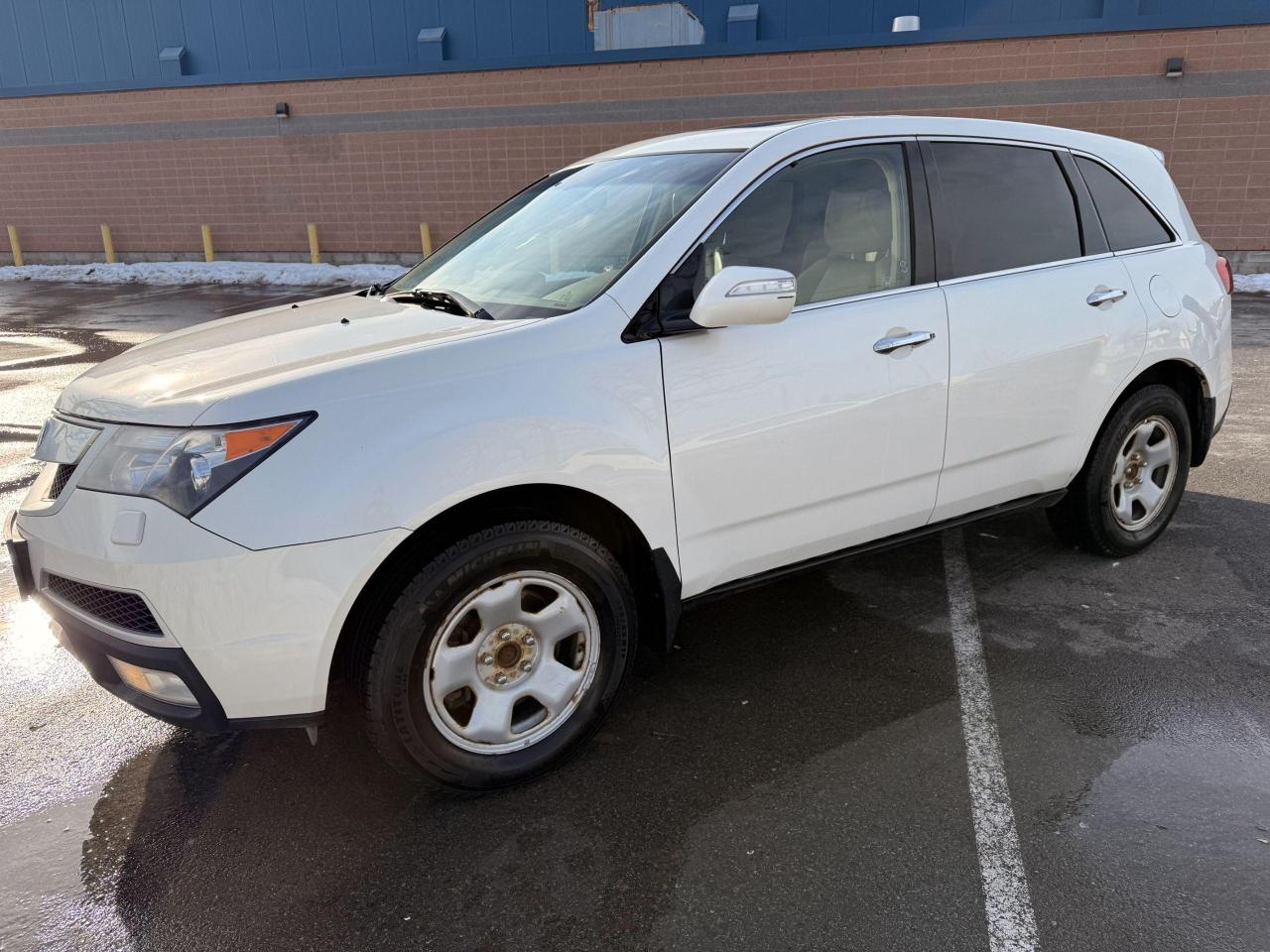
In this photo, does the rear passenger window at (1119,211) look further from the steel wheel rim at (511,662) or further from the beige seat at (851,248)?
the steel wheel rim at (511,662)

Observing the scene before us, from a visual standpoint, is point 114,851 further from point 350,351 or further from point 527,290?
point 527,290

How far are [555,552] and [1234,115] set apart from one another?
1636 cm

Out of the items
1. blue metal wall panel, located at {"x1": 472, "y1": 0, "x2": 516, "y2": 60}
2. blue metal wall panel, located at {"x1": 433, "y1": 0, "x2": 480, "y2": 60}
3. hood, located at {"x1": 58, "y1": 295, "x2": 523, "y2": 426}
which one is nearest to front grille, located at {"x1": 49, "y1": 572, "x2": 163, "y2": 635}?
hood, located at {"x1": 58, "y1": 295, "x2": 523, "y2": 426}

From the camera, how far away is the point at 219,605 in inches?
89.7

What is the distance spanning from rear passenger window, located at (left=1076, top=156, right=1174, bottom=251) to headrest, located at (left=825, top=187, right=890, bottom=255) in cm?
125

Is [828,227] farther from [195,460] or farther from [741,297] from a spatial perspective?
[195,460]

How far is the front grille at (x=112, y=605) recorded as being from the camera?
2338mm

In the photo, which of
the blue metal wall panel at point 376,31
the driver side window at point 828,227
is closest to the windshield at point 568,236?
the driver side window at point 828,227

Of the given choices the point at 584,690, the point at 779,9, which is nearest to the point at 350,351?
the point at 584,690

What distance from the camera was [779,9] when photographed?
1780 cm

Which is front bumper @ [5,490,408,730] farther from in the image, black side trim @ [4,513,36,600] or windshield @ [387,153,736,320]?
windshield @ [387,153,736,320]

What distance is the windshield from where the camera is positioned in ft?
9.74

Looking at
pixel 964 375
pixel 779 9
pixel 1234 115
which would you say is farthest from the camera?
pixel 779 9

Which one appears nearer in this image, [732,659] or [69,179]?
[732,659]
